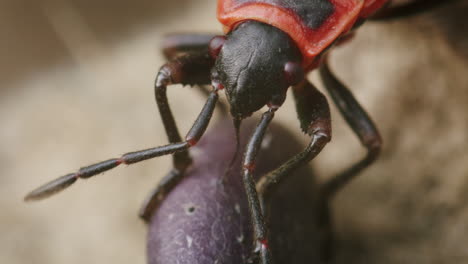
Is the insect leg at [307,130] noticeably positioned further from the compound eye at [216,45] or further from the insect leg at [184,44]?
the insect leg at [184,44]

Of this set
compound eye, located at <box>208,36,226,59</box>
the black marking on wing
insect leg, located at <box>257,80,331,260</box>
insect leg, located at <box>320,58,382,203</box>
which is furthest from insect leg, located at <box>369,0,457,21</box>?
compound eye, located at <box>208,36,226,59</box>

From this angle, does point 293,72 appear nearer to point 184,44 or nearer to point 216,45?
point 216,45

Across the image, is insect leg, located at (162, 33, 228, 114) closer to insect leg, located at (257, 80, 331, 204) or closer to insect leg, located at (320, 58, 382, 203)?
insect leg, located at (320, 58, 382, 203)

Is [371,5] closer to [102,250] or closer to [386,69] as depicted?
[386,69]

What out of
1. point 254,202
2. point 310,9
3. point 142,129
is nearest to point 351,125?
point 310,9

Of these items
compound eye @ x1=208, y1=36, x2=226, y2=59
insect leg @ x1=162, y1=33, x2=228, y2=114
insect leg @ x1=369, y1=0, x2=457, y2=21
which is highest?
insect leg @ x1=162, y1=33, x2=228, y2=114

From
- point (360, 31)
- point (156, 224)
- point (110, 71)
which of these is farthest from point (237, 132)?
point (110, 71)
